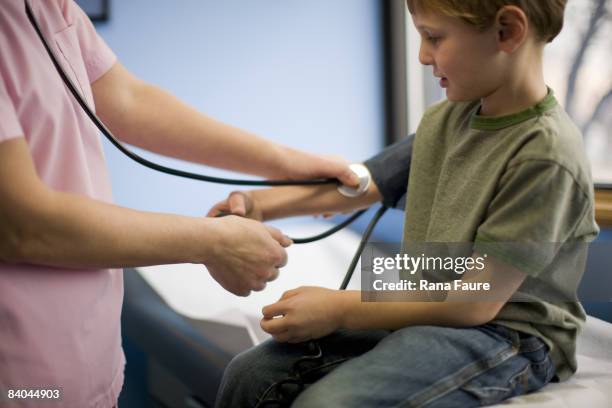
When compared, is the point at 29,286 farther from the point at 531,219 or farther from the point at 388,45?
the point at 388,45

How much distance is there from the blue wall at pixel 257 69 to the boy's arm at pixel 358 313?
3.90ft

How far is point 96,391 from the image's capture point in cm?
99

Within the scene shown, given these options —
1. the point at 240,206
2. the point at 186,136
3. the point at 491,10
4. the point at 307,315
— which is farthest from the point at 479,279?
the point at 186,136

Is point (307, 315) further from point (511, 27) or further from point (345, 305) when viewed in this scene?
point (511, 27)

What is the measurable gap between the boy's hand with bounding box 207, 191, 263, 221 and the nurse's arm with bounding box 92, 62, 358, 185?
0.05 meters

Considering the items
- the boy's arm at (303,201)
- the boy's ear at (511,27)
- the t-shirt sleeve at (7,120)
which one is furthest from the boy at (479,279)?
the t-shirt sleeve at (7,120)

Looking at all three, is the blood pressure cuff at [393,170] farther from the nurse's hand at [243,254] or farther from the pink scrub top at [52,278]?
the pink scrub top at [52,278]

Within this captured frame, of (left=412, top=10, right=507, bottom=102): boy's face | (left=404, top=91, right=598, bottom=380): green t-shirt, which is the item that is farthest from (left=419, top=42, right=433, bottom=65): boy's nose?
(left=404, top=91, right=598, bottom=380): green t-shirt

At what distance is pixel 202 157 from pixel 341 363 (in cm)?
45

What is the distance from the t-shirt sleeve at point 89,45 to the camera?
109 centimetres

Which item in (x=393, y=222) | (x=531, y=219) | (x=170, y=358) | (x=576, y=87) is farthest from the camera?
(x=393, y=222)

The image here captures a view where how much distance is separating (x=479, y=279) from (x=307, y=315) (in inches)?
8.5

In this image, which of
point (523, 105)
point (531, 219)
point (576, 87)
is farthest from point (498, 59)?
point (576, 87)

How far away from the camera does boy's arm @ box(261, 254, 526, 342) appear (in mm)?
953
